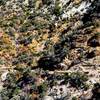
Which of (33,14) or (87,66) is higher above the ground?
(33,14)

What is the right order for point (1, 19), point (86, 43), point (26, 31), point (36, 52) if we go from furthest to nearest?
point (1, 19), point (26, 31), point (36, 52), point (86, 43)

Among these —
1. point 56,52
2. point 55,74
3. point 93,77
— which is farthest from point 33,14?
point 93,77

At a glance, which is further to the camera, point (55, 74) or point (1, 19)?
point (1, 19)

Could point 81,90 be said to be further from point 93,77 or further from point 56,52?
point 56,52

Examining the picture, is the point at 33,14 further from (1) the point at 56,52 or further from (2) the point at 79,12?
(1) the point at 56,52

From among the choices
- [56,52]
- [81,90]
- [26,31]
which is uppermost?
[26,31]

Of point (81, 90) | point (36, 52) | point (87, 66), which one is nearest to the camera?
point (81, 90)
